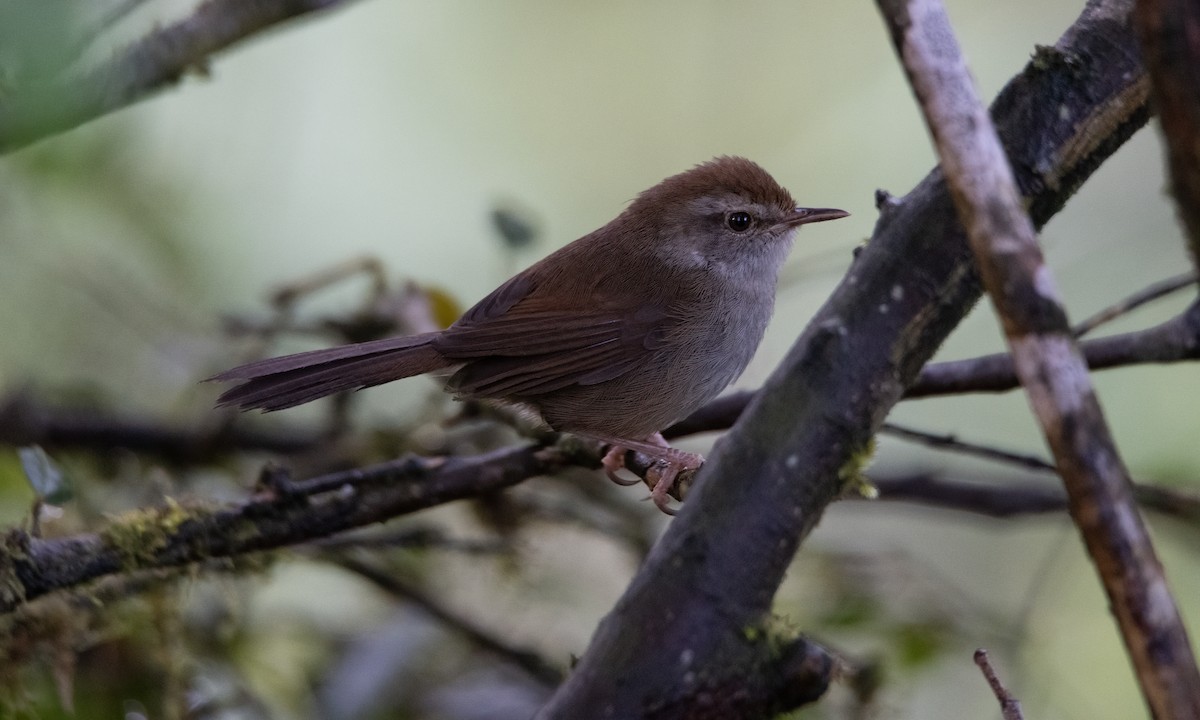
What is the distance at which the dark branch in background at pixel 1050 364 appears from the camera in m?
1.26

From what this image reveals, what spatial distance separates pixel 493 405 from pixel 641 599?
7.44ft

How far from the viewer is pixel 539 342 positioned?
3.68 metres

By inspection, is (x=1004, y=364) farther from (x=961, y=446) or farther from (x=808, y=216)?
(x=808, y=216)

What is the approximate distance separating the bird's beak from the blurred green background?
0.15m

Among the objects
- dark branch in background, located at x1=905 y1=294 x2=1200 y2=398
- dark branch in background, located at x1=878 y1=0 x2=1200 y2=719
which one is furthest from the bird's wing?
dark branch in background, located at x1=878 y1=0 x2=1200 y2=719

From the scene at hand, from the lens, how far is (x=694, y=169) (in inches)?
167

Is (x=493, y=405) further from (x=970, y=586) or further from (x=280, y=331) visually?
(x=970, y=586)

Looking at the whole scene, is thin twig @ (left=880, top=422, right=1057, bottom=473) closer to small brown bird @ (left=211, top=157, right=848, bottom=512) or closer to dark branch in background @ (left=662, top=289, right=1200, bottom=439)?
dark branch in background @ (left=662, top=289, right=1200, bottom=439)

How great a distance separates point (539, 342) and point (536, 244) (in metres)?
0.65

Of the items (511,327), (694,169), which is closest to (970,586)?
(694,169)

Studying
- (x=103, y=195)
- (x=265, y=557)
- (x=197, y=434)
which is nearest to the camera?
(x=265, y=557)

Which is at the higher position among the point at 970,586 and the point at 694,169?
the point at 694,169

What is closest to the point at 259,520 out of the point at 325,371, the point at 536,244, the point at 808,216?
the point at 325,371

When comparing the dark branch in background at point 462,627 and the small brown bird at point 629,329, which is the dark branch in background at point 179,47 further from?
the dark branch in background at point 462,627
